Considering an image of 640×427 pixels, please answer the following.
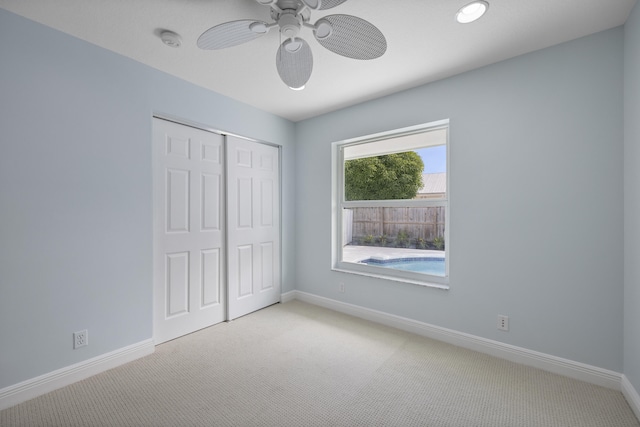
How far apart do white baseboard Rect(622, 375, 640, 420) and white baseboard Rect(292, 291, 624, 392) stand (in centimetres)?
6

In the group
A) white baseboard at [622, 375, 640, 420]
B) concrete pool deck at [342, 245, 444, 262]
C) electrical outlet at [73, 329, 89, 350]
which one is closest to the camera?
white baseboard at [622, 375, 640, 420]

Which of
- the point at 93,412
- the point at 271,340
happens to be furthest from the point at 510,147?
the point at 93,412

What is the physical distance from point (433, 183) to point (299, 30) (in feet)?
6.36

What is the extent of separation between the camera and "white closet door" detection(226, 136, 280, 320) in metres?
3.19

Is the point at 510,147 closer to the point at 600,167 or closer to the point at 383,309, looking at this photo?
the point at 600,167

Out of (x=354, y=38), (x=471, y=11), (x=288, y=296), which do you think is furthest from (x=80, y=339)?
(x=471, y=11)

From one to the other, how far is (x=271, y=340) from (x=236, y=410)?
937 mm

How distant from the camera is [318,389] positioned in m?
1.96

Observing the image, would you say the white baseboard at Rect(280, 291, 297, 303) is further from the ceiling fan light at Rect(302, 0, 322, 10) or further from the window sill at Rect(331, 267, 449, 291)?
the ceiling fan light at Rect(302, 0, 322, 10)

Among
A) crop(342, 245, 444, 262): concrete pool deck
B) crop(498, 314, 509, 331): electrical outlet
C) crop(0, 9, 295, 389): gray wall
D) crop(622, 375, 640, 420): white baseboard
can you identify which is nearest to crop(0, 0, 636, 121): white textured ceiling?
crop(0, 9, 295, 389): gray wall

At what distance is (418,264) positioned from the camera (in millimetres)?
3012

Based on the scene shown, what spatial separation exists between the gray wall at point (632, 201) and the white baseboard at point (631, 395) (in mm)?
32

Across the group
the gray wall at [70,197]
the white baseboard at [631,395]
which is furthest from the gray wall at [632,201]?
the gray wall at [70,197]

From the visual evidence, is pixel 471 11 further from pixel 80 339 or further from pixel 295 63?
pixel 80 339
